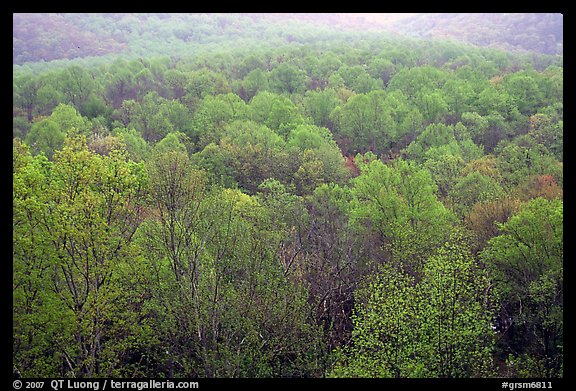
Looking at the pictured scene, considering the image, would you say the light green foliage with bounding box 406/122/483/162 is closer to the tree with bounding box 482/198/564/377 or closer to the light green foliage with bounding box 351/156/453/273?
the light green foliage with bounding box 351/156/453/273

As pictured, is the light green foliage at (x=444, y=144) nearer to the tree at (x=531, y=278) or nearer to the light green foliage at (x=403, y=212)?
the light green foliage at (x=403, y=212)

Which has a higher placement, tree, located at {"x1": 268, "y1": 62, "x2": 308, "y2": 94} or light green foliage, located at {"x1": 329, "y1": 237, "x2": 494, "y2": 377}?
light green foliage, located at {"x1": 329, "y1": 237, "x2": 494, "y2": 377}

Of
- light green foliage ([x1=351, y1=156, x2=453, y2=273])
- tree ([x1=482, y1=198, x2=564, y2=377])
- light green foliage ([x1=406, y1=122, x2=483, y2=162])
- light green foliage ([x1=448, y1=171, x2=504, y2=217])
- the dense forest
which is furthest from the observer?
light green foliage ([x1=406, y1=122, x2=483, y2=162])

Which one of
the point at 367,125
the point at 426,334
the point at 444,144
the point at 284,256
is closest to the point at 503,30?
the point at 367,125

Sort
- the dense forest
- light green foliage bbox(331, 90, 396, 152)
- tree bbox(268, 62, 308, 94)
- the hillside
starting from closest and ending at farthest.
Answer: the dense forest < light green foliage bbox(331, 90, 396, 152) < tree bbox(268, 62, 308, 94) < the hillside

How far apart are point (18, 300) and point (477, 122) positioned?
52.9 m

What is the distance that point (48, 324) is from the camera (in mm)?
18656

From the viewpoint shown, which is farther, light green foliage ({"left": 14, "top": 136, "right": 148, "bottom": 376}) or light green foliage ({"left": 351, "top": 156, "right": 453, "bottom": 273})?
light green foliage ({"left": 351, "top": 156, "right": 453, "bottom": 273})

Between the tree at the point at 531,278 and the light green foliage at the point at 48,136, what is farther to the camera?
the light green foliage at the point at 48,136

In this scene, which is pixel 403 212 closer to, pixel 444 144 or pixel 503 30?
pixel 444 144

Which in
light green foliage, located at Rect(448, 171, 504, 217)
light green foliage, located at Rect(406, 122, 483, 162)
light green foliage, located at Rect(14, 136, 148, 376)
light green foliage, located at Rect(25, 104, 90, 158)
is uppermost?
light green foliage, located at Rect(14, 136, 148, 376)

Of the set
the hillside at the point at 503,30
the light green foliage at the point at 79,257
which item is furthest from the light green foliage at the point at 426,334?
the hillside at the point at 503,30

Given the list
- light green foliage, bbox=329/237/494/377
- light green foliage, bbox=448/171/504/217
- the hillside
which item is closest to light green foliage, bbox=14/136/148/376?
light green foliage, bbox=329/237/494/377

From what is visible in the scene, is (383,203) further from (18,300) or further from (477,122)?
(477,122)
